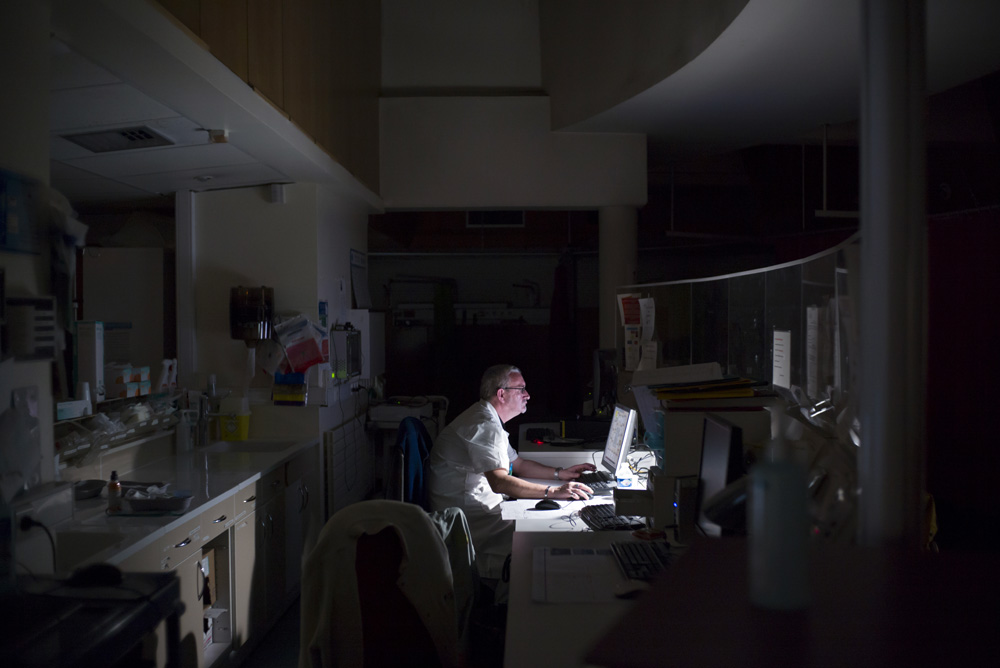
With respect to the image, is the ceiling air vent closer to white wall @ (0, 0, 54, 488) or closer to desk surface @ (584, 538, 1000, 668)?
white wall @ (0, 0, 54, 488)

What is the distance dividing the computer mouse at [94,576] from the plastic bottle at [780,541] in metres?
1.62

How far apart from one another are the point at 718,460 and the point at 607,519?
2.80 ft

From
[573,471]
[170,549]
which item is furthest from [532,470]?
[170,549]

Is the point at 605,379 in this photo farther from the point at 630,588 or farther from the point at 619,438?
the point at 630,588

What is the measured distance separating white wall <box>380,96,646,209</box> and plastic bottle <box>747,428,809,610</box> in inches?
177

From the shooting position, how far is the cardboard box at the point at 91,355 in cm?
288

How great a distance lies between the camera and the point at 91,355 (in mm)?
2922

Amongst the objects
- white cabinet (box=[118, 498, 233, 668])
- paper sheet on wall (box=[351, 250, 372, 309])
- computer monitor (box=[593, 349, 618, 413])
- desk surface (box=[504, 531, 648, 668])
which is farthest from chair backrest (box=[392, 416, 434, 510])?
paper sheet on wall (box=[351, 250, 372, 309])

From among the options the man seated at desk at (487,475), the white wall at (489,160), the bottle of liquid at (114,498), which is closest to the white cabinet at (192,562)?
the bottle of liquid at (114,498)


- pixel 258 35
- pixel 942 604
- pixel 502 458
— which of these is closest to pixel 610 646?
pixel 942 604

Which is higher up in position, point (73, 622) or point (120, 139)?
point (120, 139)

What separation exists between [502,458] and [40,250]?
6.68 ft

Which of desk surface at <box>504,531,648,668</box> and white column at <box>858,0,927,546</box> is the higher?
white column at <box>858,0,927,546</box>

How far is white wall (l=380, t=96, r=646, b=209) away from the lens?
16.9 feet
